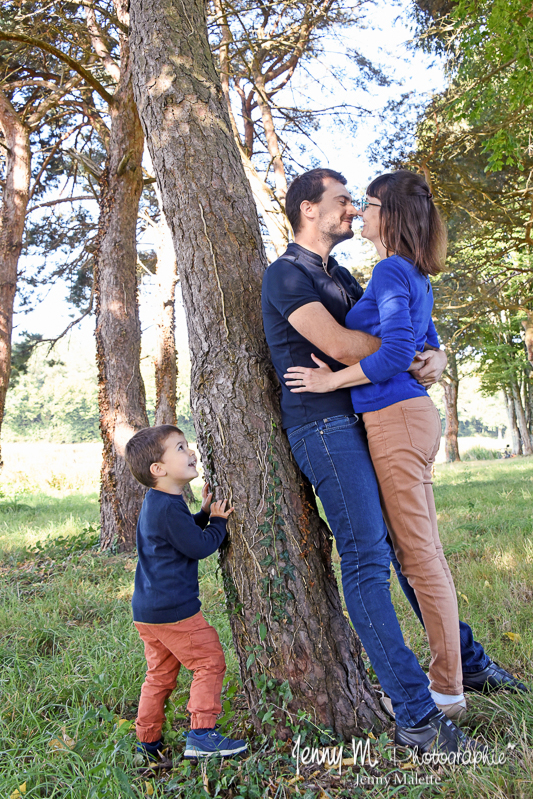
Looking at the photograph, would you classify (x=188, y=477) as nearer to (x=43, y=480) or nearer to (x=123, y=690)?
(x=123, y=690)

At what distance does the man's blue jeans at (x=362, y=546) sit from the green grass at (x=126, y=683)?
0.22 meters

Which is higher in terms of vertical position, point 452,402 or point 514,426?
point 452,402

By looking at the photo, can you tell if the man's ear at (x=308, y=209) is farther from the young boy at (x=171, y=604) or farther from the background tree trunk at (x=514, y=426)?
the background tree trunk at (x=514, y=426)

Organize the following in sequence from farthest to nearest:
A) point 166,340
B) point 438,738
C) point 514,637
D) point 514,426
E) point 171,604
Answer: point 514,426 → point 166,340 → point 514,637 → point 171,604 → point 438,738

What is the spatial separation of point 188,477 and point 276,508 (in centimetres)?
44

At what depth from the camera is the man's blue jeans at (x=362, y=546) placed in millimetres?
2102

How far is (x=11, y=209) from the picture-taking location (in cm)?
883

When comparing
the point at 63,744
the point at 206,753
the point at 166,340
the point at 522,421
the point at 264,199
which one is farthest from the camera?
the point at 522,421

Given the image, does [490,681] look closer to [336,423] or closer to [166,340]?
[336,423]

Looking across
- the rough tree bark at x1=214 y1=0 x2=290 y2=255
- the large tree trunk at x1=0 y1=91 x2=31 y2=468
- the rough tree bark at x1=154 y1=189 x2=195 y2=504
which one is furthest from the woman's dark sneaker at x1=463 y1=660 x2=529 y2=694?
the rough tree bark at x1=154 y1=189 x2=195 y2=504

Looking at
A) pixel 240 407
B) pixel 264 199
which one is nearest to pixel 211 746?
pixel 240 407

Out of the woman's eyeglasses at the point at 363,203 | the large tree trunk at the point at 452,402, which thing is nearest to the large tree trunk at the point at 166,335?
the woman's eyeglasses at the point at 363,203

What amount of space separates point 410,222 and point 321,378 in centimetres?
79

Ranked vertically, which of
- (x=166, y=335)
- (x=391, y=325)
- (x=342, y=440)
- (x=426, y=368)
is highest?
(x=166, y=335)
